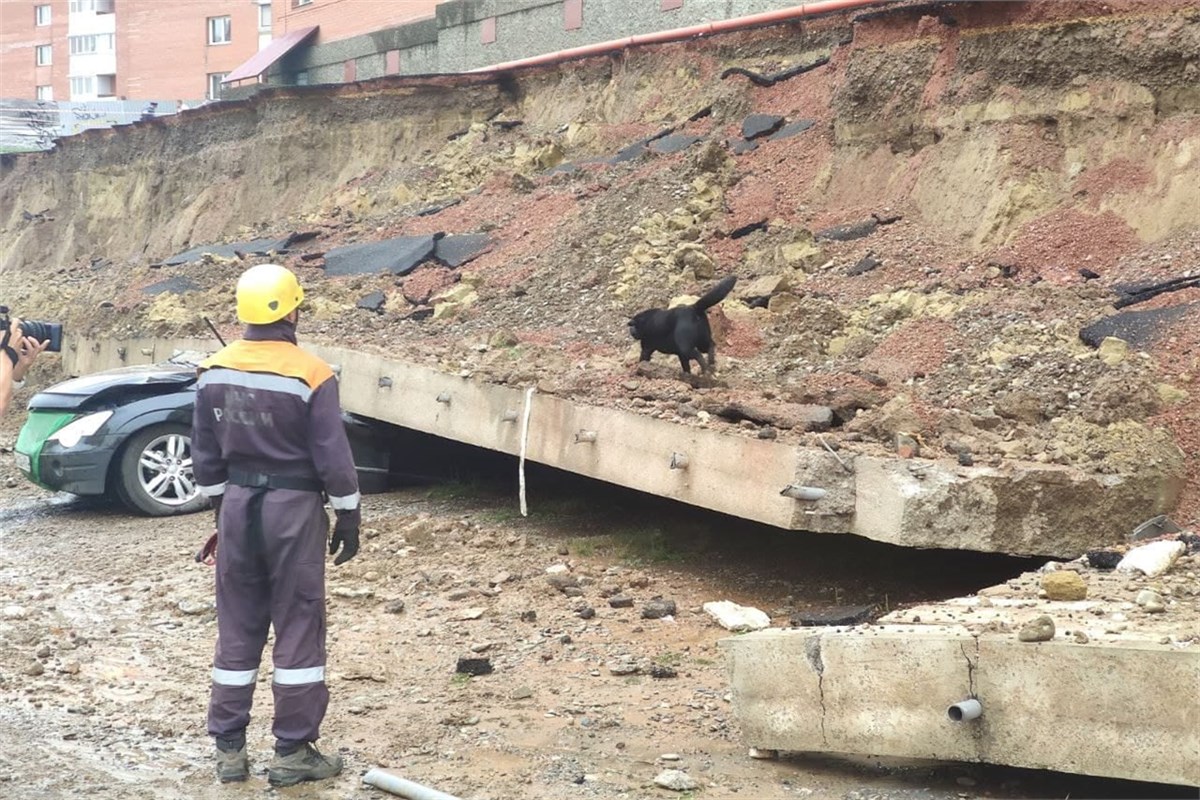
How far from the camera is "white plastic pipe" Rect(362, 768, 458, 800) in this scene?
5.28 metres

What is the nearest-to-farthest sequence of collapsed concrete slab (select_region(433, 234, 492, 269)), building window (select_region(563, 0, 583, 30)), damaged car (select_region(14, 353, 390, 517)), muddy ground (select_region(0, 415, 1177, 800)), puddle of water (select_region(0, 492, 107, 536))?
1. muddy ground (select_region(0, 415, 1177, 800))
2. damaged car (select_region(14, 353, 390, 517))
3. puddle of water (select_region(0, 492, 107, 536))
4. collapsed concrete slab (select_region(433, 234, 492, 269))
5. building window (select_region(563, 0, 583, 30))

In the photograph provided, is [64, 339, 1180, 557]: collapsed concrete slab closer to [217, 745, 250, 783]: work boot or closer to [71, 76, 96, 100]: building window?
[217, 745, 250, 783]: work boot

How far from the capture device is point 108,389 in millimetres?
12742

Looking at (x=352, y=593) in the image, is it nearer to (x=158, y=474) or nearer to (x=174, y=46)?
(x=158, y=474)

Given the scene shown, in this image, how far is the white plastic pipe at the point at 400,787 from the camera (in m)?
5.28

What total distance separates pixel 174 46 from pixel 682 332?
59.7 metres

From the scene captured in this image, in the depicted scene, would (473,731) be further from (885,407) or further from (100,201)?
(100,201)

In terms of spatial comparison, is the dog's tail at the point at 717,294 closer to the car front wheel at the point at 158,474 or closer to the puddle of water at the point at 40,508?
the car front wheel at the point at 158,474

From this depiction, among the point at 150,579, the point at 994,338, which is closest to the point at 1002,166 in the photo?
the point at 994,338

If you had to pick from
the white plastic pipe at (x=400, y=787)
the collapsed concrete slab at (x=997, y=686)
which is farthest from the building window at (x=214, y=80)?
the collapsed concrete slab at (x=997, y=686)

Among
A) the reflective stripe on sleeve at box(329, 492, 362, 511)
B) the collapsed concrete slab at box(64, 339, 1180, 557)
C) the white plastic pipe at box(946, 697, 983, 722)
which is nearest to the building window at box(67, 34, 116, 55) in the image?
the collapsed concrete slab at box(64, 339, 1180, 557)

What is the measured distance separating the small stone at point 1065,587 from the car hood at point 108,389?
9.03 meters

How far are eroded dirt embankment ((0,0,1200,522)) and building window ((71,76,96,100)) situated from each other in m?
49.8

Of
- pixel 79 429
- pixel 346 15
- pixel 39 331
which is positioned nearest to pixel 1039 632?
pixel 39 331
